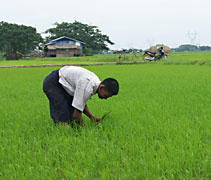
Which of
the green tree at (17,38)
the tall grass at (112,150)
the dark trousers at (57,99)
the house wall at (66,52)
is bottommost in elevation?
the tall grass at (112,150)

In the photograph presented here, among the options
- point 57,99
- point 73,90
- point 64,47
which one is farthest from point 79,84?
point 64,47

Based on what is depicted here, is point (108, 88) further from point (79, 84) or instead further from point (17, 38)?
point (17, 38)

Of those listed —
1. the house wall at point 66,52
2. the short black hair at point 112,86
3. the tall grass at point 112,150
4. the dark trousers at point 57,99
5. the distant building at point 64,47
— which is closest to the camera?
the tall grass at point 112,150

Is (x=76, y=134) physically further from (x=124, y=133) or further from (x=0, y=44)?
(x=0, y=44)

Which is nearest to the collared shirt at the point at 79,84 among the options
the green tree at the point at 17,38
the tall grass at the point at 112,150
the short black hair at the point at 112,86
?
the short black hair at the point at 112,86

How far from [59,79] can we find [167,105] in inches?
63.8

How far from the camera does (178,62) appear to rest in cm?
1401

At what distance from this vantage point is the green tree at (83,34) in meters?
31.8

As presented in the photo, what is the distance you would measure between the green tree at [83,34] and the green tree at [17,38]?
2.51 metres

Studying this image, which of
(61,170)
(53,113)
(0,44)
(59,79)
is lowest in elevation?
(61,170)

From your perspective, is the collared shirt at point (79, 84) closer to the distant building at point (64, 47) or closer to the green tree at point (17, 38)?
the distant building at point (64, 47)

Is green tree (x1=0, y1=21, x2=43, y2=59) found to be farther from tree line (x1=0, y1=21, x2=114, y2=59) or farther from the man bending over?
the man bending over

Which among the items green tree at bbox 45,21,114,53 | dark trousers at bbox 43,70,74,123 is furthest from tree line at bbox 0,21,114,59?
dark trousers at bbox 43,70,74,123

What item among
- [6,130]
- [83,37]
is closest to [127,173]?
[6,130]
